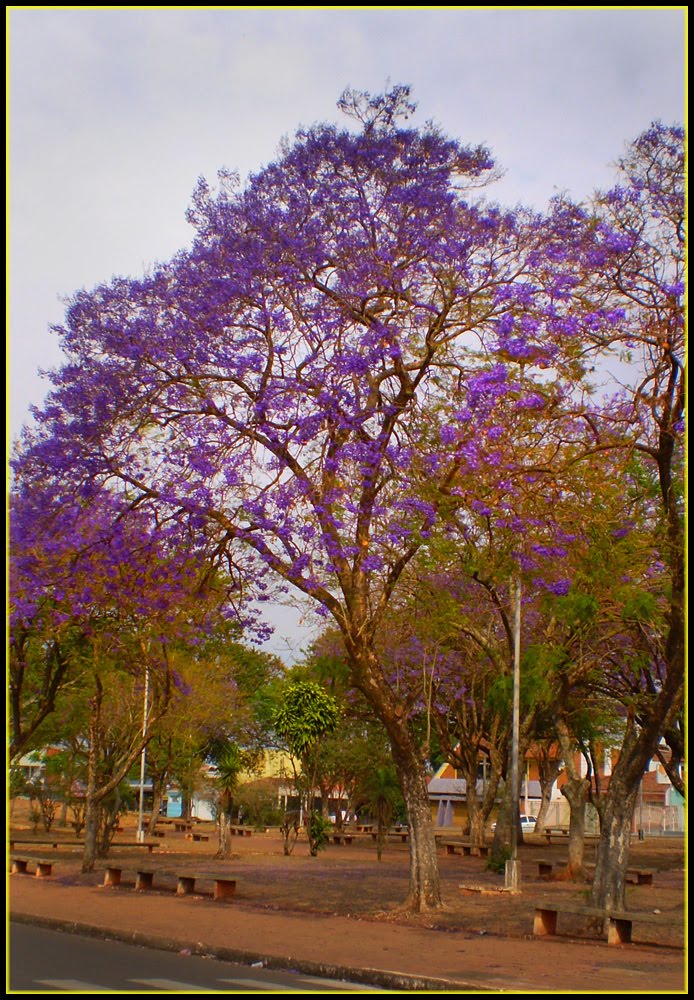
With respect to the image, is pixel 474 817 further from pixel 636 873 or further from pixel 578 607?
pixel 578 607

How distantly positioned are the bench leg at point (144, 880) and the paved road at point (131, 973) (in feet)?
21.2

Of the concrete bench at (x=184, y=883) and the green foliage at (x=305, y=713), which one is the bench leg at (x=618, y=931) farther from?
the green foliage at (x=305, y=713)

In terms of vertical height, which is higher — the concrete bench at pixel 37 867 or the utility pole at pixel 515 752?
the utility pole at pixel 515 752

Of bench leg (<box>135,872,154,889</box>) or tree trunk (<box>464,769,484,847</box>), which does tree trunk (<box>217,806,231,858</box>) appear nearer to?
tree trunk (<box>464,769,484,847</box>)

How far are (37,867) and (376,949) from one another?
44.0ft

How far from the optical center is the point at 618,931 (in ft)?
40.3

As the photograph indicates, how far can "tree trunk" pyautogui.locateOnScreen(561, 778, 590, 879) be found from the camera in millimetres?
22016

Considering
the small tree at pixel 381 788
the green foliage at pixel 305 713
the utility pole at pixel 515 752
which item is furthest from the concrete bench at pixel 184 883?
the small tree at pixel 381 788

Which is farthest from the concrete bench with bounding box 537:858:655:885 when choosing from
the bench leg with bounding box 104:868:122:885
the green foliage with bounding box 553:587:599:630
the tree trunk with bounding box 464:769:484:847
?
the bench leg with bounding box 104:868:122:885

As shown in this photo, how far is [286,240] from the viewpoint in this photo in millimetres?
13750

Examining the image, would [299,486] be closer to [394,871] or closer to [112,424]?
[112,424]

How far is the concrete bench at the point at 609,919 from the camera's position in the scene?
1209 cm

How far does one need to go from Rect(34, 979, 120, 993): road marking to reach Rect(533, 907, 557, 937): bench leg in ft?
19.2

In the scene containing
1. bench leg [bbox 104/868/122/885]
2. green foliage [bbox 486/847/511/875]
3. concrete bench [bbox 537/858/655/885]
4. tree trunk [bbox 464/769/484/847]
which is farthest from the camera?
tree trunk [bbox 464/769/484/847]
